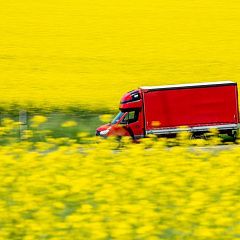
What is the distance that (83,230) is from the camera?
6.98 metres

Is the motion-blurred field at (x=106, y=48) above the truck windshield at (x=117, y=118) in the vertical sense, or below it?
above

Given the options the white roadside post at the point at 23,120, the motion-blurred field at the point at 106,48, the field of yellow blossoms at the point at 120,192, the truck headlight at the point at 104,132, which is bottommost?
the truck headlight at the point at 104,132

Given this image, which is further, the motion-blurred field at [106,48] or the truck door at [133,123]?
the motion-blurred field at [106,48]

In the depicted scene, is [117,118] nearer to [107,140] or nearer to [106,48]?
[106,48]

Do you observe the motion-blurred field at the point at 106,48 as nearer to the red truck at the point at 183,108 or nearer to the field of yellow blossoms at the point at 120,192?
the red truck at the point at 183,108

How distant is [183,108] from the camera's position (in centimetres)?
2106

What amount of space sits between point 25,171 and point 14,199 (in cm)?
97

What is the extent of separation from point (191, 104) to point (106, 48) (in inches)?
225

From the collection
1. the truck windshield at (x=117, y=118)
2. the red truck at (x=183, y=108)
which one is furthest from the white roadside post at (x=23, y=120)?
the red truck at (x=183, y=108)

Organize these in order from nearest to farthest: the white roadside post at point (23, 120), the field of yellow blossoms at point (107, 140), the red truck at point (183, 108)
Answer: the field of yellow blossoms at point (107, 140), the white roadside post at point (23, 120), the red truck at point (183, 108)

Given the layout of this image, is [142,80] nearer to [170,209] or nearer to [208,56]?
[208,56]

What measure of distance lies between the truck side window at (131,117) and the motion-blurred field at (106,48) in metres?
1.14

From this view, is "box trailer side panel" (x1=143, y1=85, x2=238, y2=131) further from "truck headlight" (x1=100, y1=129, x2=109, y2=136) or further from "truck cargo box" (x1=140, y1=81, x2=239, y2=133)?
"truck headlight" (x1=100, y1=129, x2=109, y2=136)

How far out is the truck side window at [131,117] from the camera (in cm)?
2030
